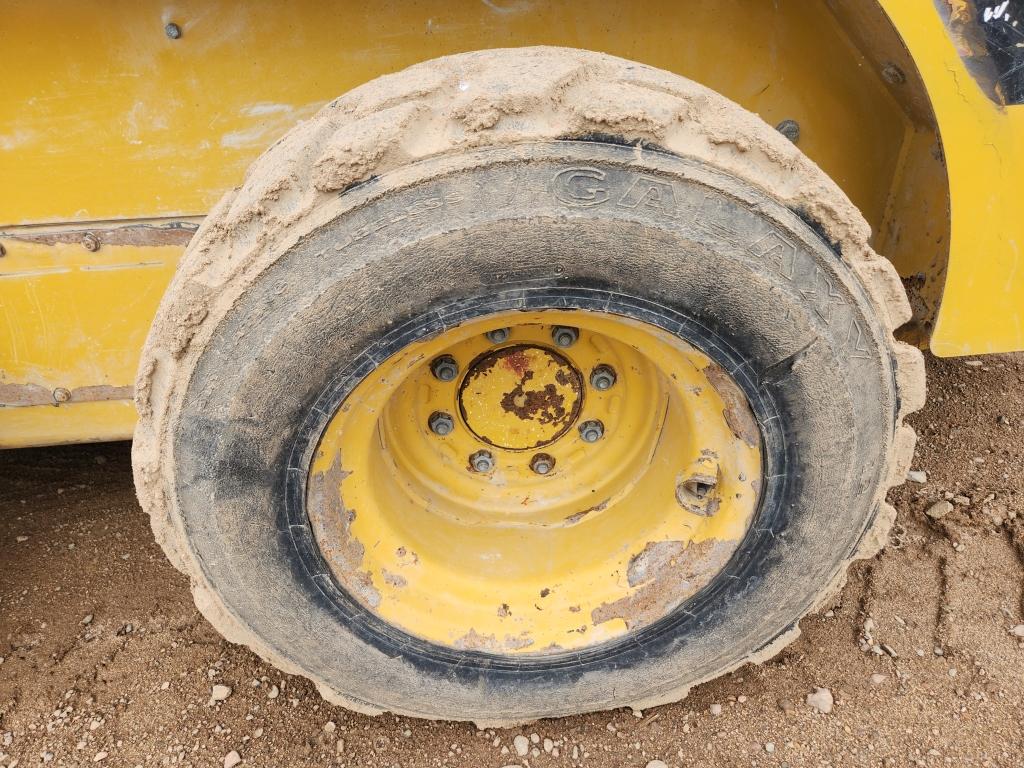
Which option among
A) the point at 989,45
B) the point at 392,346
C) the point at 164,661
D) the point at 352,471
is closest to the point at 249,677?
the point at 164,661

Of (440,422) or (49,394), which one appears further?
(49,394)

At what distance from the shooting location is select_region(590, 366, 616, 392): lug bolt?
1775 millimetres

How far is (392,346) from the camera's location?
1333 millimetres

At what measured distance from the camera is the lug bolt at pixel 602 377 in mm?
1775

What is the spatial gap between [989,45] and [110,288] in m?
1.99

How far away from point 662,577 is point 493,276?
2.78ft

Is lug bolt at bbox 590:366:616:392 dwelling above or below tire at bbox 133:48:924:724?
below

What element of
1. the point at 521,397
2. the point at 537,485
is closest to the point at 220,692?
the point at 537,485

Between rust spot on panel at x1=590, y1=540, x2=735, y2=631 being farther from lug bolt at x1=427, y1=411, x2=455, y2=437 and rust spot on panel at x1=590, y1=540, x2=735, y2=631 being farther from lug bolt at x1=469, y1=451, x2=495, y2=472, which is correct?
lug bolt at x1=427, y1=411, x2=455, y2=437

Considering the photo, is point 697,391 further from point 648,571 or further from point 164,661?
point 164,661

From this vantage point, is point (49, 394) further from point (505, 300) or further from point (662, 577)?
point (662, 577)

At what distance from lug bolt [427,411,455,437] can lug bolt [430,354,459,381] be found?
126 mm

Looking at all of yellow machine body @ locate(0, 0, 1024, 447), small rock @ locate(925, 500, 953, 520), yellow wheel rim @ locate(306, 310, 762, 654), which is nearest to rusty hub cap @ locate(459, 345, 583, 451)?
yellow wheel rim @ locate(306, 310, 762, 654)

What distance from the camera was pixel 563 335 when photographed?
168cm
